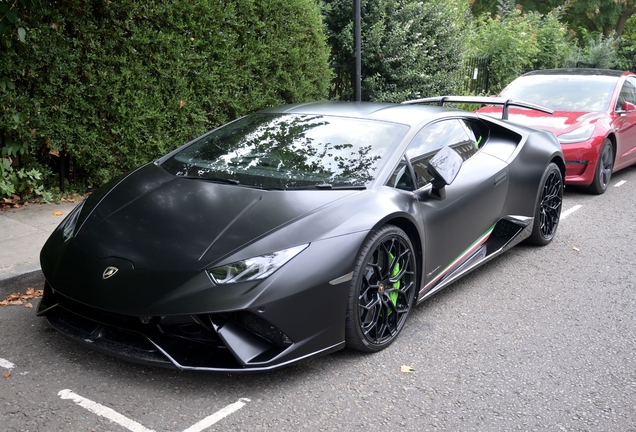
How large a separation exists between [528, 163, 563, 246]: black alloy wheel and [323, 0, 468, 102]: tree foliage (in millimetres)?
5419

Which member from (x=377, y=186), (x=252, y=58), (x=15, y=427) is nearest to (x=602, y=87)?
(x=252, y=58)

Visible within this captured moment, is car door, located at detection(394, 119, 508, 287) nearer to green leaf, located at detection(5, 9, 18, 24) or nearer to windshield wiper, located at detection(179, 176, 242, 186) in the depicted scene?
windshield wiper, located at detection(179, 176, 242, 186)

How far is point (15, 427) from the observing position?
2.88 meters

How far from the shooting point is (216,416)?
300 centimetres

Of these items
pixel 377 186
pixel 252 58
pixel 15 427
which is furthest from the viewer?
pixel 252 58

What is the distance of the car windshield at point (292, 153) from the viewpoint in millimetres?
3926

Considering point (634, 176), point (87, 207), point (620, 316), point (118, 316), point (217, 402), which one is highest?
point (87, 207)

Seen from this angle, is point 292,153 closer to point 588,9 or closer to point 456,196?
point 456,196

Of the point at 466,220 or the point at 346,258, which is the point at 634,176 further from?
the point at 346,258

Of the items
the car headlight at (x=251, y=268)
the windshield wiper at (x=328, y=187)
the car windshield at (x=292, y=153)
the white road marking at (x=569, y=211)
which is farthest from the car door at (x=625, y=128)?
the car headlight at (x=251, y=268)

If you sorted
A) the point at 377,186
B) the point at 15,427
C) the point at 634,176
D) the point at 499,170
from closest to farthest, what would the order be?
the point at 15,427 → the point at 377,186 → the point at 499,170 → the point at 634,176

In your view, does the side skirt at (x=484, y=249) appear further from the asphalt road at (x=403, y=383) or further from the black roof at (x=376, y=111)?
the black roof at (x=376, y=111)

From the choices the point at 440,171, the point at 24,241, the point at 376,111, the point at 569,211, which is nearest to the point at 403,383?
the point at 440,171

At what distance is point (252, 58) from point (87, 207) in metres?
4.50
